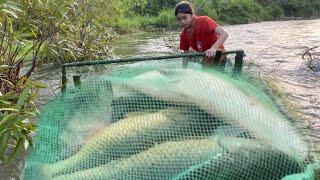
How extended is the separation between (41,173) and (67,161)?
19cm

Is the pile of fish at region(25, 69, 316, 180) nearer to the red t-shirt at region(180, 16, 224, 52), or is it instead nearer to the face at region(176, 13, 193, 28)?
the face at region(176, 13, 193, 28)

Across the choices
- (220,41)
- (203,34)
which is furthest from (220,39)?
(203,34)

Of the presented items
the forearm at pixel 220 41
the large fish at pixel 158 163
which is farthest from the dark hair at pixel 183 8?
the large fish at pixel 158 163

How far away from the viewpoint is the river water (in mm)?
7575

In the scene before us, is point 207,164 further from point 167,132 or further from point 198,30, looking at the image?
point 198,30

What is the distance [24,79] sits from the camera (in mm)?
6703

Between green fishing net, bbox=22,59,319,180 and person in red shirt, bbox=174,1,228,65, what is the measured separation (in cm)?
154

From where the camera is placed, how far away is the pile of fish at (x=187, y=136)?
3.13 metres

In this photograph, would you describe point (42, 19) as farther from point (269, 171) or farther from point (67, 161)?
point (269, 171)

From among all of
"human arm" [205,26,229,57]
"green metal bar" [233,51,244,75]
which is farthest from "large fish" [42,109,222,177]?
"human arm" [205,26,229,57]

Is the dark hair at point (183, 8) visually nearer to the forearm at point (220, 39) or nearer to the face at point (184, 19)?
the face at point (184, 19)

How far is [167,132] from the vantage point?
3.48 metres

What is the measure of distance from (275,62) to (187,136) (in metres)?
8.94

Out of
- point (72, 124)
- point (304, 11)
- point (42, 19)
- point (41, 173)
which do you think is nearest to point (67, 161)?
point (41, 173)
